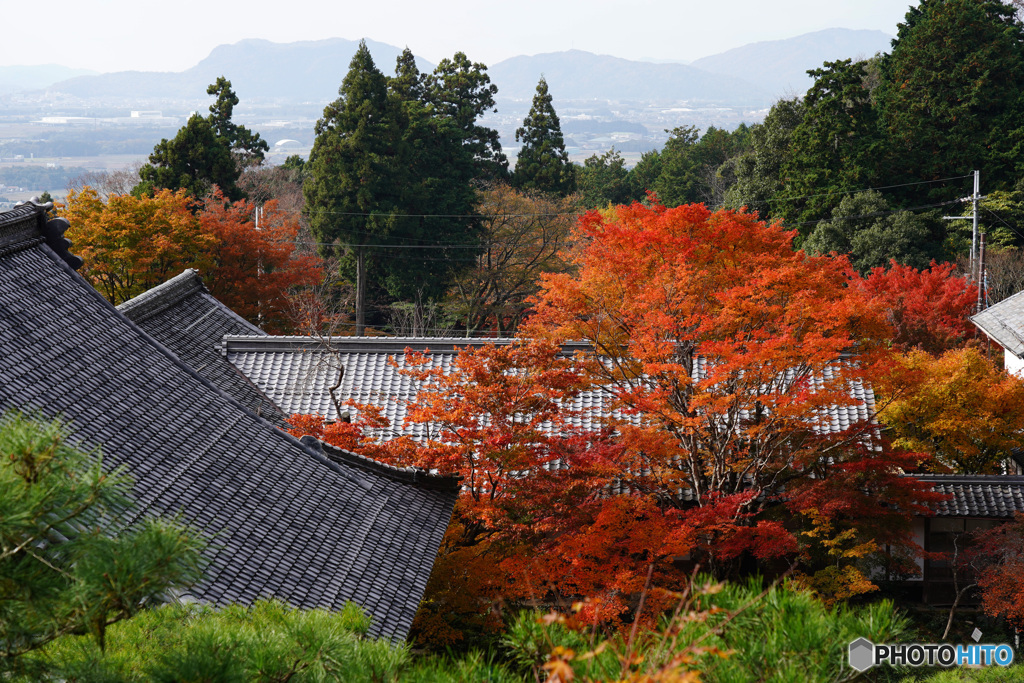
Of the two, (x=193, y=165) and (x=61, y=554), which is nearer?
(x=61, y=554)

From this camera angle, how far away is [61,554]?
3021 mm

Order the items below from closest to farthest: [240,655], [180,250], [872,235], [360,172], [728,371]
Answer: [240,655], [728,371], [180,250], [872,235], [360,172]

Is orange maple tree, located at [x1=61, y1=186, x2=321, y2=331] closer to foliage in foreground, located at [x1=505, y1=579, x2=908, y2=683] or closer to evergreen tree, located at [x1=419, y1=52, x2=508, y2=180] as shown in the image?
evergreen tree, located at [x1=419, y1=52, x2=508, y2=180]

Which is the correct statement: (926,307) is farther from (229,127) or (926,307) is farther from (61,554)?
(229,127)

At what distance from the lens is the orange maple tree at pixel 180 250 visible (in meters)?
21.6

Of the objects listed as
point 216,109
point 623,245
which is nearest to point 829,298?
point 623,245

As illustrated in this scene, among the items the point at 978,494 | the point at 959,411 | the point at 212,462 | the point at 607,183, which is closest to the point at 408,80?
the point at 607,183

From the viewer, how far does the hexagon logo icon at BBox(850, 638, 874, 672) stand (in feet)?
11.6

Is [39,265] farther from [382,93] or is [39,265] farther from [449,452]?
[382,93]

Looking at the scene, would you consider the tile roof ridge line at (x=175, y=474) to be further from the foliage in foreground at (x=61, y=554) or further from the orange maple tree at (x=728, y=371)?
the orange maple tree at (x=728, y=371)

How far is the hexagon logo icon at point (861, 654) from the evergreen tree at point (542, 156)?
40.2m

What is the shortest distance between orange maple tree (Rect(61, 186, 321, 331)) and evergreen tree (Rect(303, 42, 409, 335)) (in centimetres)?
714

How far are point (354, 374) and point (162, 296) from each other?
12.6 ft

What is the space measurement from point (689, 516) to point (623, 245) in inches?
158
